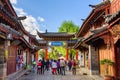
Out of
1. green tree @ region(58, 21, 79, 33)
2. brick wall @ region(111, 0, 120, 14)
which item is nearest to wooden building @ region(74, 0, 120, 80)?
brick wall @ region(111, 0, 120, 14)

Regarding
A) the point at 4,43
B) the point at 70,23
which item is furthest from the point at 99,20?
the point at 70,23

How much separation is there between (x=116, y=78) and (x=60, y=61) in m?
7.85

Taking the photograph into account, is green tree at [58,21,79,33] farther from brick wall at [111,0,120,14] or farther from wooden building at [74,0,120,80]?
brick wall at [111,0,120,14]

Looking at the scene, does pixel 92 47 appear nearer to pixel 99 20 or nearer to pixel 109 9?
pixel 99 20

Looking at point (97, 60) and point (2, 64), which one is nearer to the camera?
point (2, 64)

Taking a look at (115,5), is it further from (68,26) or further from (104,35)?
(68,26)

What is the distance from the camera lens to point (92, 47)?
1947 cm

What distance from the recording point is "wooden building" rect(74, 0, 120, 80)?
36.4 feet

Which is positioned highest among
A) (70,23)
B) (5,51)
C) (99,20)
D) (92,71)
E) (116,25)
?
(70,23)

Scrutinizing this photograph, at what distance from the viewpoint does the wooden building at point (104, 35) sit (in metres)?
11.1

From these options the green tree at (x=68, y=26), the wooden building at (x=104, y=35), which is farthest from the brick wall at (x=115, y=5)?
the green tree at (x=68, y=26)

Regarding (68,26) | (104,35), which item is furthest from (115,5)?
(68,26)

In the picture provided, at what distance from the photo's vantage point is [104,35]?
13.6m

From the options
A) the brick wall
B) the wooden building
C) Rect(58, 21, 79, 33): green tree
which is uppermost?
Rect(58, 21, 79, 33): green tree
